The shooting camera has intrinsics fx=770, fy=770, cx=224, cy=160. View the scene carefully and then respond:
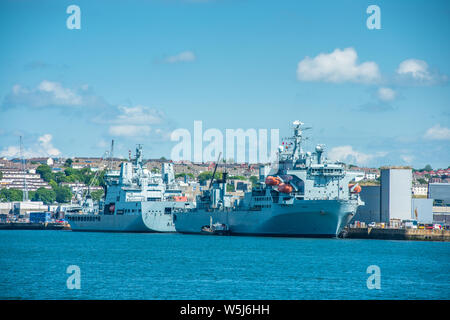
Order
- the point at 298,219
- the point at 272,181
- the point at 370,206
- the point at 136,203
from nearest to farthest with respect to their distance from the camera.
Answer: the point at 298,219
the point at 272,181
the point at 370,206
the point at 136,203

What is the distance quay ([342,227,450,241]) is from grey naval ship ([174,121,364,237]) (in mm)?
5490

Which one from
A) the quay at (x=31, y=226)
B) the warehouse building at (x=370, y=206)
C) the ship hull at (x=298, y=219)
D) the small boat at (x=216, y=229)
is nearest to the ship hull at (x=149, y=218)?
the small boat at (x=216, y=229)

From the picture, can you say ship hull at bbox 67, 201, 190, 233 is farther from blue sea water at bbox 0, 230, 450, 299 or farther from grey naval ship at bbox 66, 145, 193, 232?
blue sea water at bbox 0, 230, 450, 299

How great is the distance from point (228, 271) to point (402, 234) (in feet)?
136

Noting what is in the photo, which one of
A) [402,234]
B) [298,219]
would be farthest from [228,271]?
[402,234]

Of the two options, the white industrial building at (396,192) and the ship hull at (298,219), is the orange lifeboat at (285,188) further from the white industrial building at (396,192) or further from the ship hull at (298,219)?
the white industrial building at (396,192)

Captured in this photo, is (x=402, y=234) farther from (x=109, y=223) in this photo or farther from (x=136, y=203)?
(x=109, y=223)

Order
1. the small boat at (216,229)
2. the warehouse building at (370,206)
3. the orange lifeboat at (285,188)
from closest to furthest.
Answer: the orange lifeboat at (285,188), the small boat at (216,229), the warehouse building at (370,206)

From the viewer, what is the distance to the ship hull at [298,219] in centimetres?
7956

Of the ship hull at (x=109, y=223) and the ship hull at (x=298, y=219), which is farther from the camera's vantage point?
the ship hull at (x=109, y=223)

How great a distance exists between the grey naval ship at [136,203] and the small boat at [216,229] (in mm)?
8021

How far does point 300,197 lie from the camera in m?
81.6

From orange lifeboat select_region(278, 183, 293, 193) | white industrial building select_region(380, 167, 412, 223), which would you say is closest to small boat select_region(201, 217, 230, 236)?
orange lifeboat select_region(278, 183, 293, 193)
